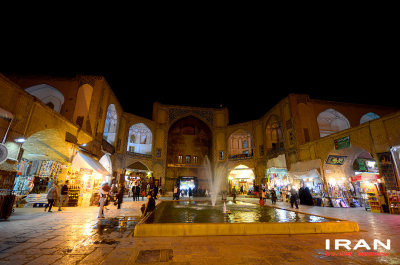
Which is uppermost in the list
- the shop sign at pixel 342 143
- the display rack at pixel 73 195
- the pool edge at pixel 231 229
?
the shop sign at pixel 342 143

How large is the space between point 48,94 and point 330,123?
88.7 feet

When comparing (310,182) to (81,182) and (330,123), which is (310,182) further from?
(81,182)

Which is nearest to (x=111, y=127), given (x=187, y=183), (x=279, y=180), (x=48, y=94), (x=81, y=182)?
(x=48, y=94)

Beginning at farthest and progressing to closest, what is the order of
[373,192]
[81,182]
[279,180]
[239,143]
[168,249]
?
[239,143], [279,180], [81,182], [373,192], [168,249]

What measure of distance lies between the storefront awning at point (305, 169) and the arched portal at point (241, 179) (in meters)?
8.06

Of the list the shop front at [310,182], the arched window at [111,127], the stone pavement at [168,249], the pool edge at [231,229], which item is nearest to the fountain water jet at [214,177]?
the shop front at [310,182]

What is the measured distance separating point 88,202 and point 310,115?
18759mm

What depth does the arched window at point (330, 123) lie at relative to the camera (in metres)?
19.0

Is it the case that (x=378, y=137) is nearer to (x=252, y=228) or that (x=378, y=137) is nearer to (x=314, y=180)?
(x=314, y=180)

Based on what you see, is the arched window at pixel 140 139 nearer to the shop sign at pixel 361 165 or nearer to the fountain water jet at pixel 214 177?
the fountain water jet at pixel 214 177

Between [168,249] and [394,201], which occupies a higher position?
[394,201]

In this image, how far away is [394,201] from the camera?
8930 millimetres

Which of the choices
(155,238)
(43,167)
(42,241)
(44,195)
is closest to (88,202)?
(44,195)

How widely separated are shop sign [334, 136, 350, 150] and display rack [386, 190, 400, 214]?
3.33 m
